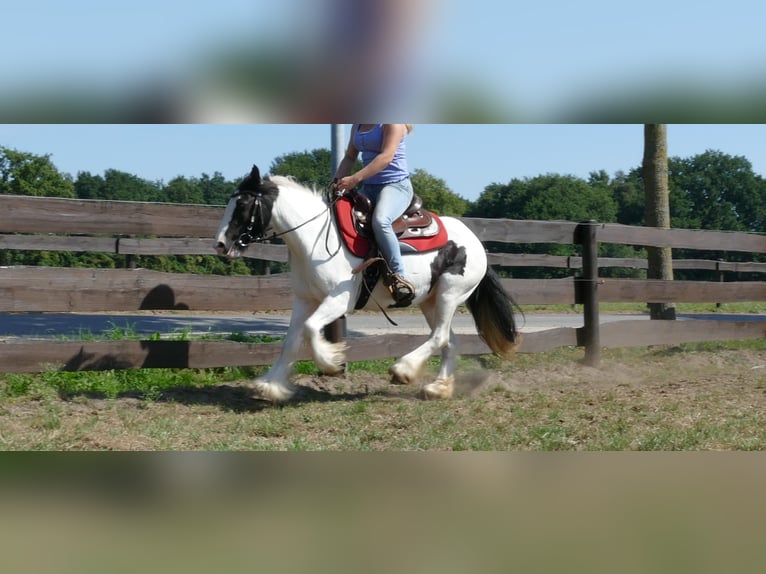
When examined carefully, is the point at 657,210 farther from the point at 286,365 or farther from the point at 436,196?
the point at 286,365

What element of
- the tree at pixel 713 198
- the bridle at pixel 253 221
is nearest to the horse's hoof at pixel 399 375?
the bridle at pixel 253 221

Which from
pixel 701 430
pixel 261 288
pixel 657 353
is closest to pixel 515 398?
pixel 701 430

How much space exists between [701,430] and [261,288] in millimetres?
3595

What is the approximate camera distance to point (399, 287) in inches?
220

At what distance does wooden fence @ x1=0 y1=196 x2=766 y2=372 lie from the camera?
5418mm

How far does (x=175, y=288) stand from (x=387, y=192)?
1.84 m

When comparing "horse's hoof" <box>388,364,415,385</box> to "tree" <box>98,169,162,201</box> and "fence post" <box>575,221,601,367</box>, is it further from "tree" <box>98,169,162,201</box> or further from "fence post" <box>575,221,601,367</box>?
"tree" <box>98,169,162,201</box>

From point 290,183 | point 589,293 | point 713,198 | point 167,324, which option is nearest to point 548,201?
point 713,198

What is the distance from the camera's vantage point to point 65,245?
24.1 feet

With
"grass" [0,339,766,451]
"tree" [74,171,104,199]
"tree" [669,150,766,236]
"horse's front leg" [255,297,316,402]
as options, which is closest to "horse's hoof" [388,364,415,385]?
"grass" [0,339,766,451]

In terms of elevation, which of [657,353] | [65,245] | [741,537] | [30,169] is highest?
[30,169]

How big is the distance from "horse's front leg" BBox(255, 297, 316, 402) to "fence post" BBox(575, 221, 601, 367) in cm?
372

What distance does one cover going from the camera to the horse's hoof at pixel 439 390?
5.86 metres
